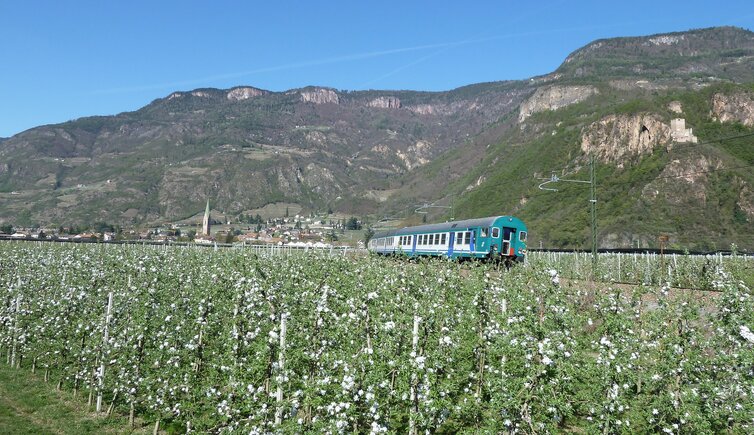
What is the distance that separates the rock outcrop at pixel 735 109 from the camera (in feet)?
470

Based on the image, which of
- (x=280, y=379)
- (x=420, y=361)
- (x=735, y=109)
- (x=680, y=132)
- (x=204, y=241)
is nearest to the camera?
(x=420, y=361)

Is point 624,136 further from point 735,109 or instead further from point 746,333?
point 746,333

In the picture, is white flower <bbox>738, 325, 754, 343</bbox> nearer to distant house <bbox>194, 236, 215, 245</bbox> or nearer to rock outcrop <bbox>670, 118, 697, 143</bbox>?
distant house <bbox>194, 236, 215, 245</bbox>

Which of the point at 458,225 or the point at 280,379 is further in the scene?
the point at 458,225

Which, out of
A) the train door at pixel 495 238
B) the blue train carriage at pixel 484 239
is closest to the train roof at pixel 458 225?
the blue train carriage at pixel 484 239

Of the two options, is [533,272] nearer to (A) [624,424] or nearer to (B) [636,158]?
(A) [624,424]

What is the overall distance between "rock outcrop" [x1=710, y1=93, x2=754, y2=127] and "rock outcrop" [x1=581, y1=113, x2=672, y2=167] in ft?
55.9

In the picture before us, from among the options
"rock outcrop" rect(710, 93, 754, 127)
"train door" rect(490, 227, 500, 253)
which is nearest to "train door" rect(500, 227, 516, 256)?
"train door" rect(490, 227, 500, 253)

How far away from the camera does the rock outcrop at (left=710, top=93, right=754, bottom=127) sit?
143 meters

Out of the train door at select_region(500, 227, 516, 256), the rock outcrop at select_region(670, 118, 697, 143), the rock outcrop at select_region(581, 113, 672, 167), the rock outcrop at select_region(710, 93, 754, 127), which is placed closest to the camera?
the train door at select_region(500, 227, 516, 256)

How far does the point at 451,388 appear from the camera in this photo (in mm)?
10656

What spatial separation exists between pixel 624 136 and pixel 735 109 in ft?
89.0

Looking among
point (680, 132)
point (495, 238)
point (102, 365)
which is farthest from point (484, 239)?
point (680, 132)

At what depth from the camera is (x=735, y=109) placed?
145 meters
